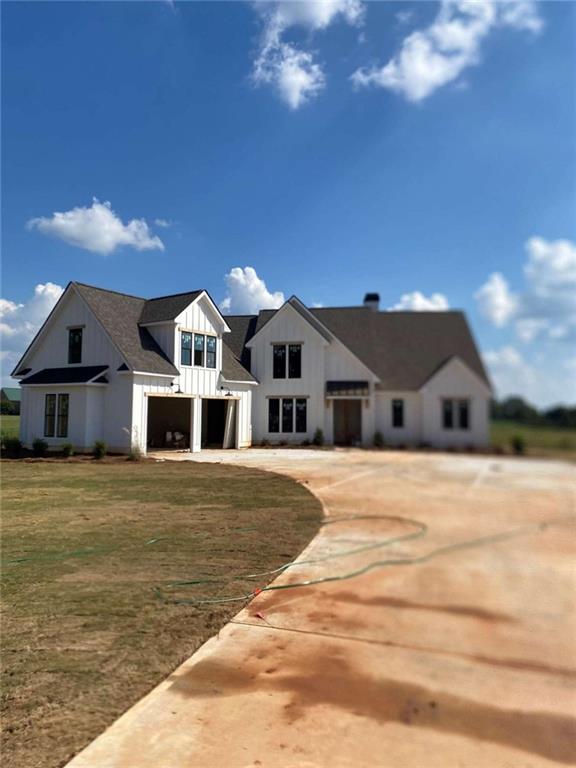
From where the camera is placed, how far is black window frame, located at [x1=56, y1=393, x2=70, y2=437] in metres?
3.74

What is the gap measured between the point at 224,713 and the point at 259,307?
→ 2598mm

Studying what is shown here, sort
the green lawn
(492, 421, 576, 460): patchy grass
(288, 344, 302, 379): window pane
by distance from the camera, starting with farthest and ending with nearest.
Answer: the green lawn, (288, 344, 302, 379): window pane, (492, 421, 576, 460): patchy grass

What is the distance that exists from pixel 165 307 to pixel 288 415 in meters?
1.23

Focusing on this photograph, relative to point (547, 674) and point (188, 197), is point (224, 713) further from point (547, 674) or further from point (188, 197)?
point (188, 197)

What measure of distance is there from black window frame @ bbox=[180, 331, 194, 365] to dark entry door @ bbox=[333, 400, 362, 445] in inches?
44.7

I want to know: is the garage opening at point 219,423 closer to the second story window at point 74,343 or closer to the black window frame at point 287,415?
the black window frame at point 287,415

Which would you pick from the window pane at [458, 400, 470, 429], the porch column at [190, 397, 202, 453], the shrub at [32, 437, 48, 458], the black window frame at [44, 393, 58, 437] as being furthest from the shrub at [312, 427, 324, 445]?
the shrub at [32, 437, 48, 458]

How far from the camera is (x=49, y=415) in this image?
3.80 m

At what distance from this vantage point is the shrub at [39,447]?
3875 millimetres

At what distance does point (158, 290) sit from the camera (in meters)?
3.92

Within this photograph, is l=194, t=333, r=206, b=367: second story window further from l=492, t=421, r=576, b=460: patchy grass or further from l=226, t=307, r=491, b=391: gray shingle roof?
l=492, t=421, r=576, b=460: patchy grass

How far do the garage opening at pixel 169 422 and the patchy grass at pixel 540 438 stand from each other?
2.17 metres

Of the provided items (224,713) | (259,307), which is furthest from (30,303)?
(224,713)

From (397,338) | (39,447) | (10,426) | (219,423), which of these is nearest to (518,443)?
(397,338)
